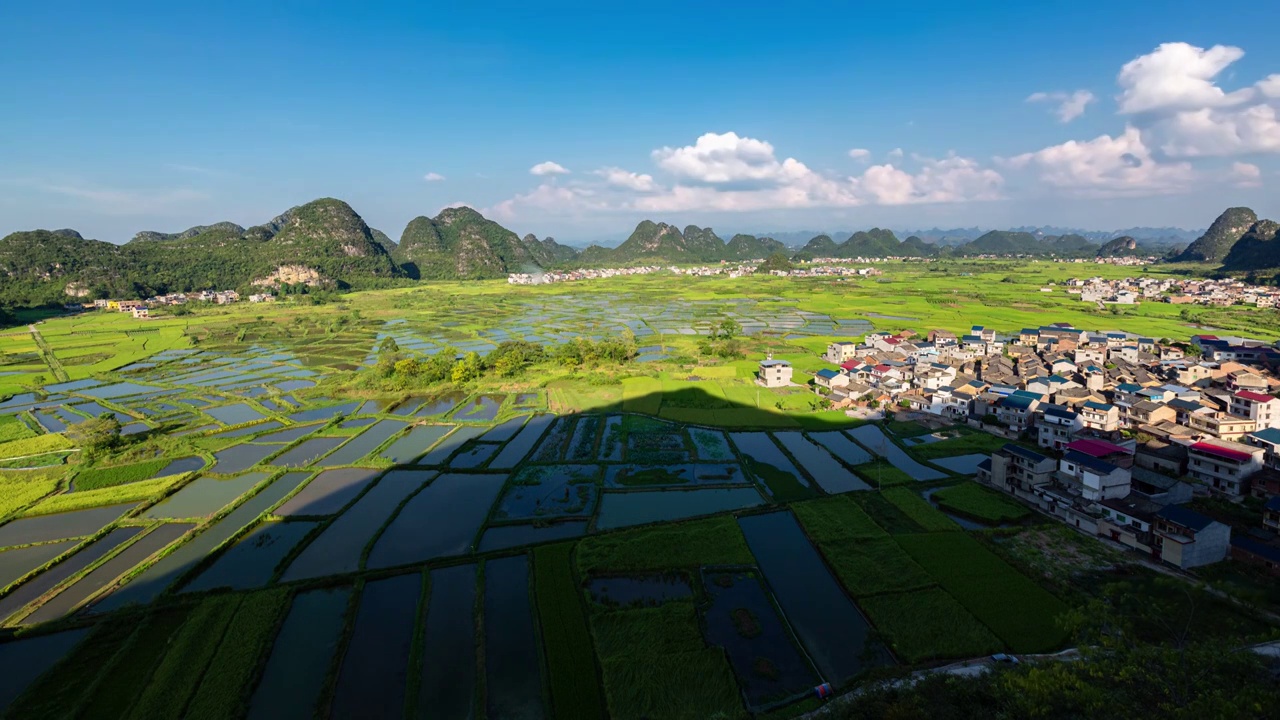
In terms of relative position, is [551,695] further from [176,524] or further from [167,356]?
[167,356]

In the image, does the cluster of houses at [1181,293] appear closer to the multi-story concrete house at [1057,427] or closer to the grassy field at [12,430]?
the multi-story concrete house at [1057,427]

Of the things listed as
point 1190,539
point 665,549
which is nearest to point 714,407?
point 665,549

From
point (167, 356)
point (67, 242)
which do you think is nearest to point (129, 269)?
point (67, 242)

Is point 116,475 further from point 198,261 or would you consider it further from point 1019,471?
point 198,261

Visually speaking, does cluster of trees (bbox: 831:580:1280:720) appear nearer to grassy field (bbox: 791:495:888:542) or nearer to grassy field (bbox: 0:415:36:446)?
grassy field (bbox: 791:495:888:542)

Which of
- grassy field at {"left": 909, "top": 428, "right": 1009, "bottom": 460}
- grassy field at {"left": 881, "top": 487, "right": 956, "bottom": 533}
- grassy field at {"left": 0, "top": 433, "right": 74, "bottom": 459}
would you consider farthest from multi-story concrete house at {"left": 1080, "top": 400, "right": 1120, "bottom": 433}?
grassy field at {"left": 0, "top": 433, "right": 74, "bottom": 459}
